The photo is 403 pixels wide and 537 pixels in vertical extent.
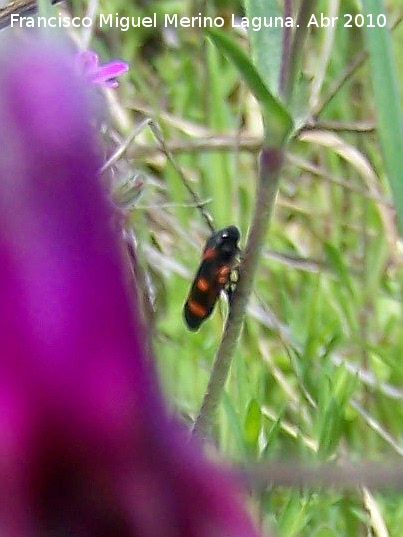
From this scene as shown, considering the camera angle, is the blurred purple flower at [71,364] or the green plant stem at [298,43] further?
the green plant stem at [298,43]

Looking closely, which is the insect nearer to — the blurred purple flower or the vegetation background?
the vegetation background

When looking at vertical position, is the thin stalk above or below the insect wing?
above

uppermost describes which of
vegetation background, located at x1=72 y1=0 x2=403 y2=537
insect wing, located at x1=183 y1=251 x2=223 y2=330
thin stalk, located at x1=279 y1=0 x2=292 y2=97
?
thin stalk, located at x1=279 y1=0 x2=292 y2=97

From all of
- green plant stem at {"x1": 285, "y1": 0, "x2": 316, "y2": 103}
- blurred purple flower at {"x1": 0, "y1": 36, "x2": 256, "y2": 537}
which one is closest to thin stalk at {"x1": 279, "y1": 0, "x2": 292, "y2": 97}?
green plant stem at {"x1": 285, "y1": 0, "x2": 316, "y2": 103}

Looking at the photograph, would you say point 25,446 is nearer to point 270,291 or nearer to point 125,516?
point 125,516

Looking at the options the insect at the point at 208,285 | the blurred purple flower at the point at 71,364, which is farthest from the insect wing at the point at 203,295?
the blurred purple flower at the point at 71,364

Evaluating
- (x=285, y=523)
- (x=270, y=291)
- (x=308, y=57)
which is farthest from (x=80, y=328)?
(x=308, y=57)

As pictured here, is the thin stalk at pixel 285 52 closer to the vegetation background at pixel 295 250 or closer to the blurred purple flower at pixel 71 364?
the vegetation background at pixel 295 250
